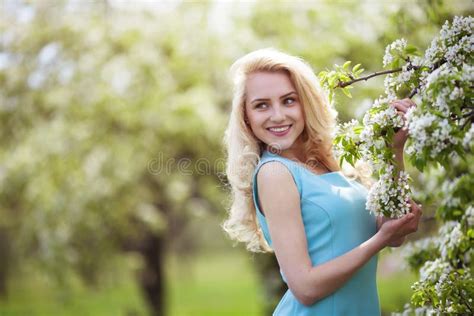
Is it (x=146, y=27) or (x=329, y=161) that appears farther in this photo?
(x=146, y=27)

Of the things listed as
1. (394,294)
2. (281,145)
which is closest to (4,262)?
(394,294)

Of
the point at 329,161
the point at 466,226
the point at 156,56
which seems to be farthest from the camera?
the point at 156,56

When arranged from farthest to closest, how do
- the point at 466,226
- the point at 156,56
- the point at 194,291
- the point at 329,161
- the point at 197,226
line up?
the point at 197,226 → the point at 194,291 → the point at 156,56 → the point at 329,161 → the point at 466,226

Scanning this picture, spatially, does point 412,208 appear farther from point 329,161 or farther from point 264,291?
point 264,291

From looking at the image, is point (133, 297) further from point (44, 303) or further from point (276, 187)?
point (276, 187)

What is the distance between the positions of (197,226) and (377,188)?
1067 inches

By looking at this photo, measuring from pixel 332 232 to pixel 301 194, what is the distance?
6.9 inches

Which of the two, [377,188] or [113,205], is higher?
[113,205]

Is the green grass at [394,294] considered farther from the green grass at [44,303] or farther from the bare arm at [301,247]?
the green grass at [44,303]

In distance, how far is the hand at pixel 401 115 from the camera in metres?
2.17

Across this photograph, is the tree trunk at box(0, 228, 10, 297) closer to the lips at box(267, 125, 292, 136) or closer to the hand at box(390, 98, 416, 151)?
the lips at box(267, 125, 292, 136)

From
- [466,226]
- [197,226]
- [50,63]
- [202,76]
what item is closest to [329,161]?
[466,226]

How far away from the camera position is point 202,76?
8.11 m

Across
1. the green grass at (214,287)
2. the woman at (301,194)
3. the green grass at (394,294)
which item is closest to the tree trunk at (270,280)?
the green grass at (394,294)
